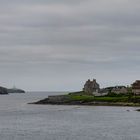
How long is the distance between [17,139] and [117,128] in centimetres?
2235

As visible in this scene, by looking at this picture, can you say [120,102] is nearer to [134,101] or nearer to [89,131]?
[134,101]

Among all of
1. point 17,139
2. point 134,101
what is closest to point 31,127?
point 17,139

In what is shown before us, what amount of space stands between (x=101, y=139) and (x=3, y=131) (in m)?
19.2

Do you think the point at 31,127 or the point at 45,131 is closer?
Answer: the point at 45,131

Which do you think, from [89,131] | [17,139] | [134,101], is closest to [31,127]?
[89,131]

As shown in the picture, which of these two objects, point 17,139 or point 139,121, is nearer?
point 17,139

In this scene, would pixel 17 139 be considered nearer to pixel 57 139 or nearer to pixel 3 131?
pixel 57 139

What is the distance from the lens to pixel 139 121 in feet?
374

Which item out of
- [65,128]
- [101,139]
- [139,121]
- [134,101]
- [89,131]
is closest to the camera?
[101,139]

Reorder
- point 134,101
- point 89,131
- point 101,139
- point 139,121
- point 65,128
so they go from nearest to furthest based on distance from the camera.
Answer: point 101,139, point 89,131, point 65,128, point 139,121, point 134,101

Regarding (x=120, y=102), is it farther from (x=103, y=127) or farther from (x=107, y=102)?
(x=103, y=127)

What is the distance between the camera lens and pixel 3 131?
94625mm

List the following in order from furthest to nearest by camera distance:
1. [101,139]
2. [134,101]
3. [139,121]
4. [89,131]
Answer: [134,101] → [139,121] → [89,131] → [101,139]

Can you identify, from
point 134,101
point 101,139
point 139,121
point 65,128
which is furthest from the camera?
point 134,101
